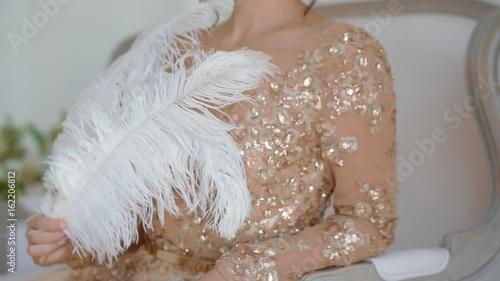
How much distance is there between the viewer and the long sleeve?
2.97 feet

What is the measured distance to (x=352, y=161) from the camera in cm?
94

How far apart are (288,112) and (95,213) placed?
11.7 inches

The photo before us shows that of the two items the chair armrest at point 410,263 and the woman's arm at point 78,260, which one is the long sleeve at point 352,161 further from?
the woman's arm at point 78,260

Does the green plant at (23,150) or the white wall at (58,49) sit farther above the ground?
the white wall at (58,49)

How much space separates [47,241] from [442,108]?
0.75 meters

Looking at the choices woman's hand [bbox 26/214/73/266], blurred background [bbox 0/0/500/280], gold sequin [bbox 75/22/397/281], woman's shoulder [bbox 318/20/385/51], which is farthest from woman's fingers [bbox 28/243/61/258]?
blurred background [bbox 0/0/500/280]

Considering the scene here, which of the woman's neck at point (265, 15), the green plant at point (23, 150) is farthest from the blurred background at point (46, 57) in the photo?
the woman's neck at point (265, 15)

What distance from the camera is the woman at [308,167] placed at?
0.93 meters

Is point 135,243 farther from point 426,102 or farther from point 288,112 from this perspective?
point 426,102

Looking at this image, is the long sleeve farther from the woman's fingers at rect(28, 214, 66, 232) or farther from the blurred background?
the blurred background

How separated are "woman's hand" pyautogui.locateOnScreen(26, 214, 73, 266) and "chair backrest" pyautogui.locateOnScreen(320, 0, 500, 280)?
2.18ft

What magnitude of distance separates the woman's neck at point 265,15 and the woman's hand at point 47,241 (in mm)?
385

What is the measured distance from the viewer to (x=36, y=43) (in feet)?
6.59

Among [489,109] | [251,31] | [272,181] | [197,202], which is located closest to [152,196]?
[197,202]
